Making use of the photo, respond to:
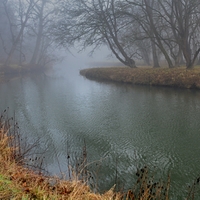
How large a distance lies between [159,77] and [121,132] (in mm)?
7676

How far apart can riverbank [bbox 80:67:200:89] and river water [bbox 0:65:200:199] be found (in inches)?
37.7

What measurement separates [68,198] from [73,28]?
49.0ft

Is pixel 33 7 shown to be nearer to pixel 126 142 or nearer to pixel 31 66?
pixel 31 66

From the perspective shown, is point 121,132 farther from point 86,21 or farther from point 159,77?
point 86,21

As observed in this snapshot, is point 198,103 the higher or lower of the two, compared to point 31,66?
lower

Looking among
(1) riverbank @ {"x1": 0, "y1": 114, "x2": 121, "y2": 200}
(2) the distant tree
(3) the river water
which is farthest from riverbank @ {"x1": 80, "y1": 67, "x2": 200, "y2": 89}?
(1) riverbank @ {"x1": 0, "y1": 114, "x2": 121, "y2": 200}

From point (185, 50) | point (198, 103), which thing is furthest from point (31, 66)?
point (198, 103)

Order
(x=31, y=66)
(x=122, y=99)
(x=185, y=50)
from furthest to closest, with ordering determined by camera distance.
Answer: (x=31, y=66), (x=185, y=50), (x=122, y=99)

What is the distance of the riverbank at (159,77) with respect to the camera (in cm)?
1147

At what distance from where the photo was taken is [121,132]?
237 inches

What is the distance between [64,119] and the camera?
7.36 metres

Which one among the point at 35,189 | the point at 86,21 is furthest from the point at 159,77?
the point at 35,189

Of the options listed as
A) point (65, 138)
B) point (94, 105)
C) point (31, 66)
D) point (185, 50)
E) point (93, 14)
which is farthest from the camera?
point (31, 66)

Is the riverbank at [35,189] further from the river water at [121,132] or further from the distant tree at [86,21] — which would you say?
the distant tree at [86,21]
